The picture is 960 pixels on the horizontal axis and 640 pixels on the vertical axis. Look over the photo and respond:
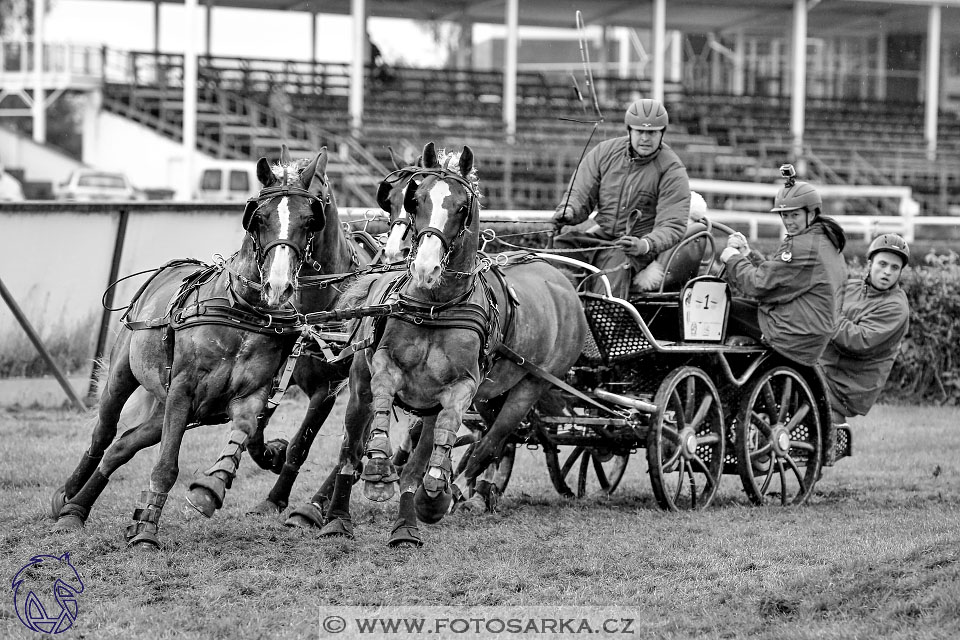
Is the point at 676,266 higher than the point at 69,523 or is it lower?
higher

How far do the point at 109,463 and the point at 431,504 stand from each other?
1707 millimetres

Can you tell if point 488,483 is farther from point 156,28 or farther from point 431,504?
point 156,28

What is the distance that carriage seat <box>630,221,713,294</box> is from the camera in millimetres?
8297

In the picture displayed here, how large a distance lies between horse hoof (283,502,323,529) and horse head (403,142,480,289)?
5.24 ft

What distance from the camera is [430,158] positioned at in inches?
253

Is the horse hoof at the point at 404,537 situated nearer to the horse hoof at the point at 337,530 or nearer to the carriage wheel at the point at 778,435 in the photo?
the horse hoof at the point at 337,530

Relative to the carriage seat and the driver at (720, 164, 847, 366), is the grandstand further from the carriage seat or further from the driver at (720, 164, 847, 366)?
the driver at (720, 164, 847, 366)

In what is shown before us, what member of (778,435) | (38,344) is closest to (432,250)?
(778,435)

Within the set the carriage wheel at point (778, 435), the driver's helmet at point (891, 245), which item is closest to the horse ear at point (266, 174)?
the carriage wheel at point (778, 435)

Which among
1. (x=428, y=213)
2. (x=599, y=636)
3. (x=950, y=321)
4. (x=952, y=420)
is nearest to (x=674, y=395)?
(x=428, y=213)

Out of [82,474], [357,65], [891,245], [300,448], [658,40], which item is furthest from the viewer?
[658,40]

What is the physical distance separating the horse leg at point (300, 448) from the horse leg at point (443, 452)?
978 millimetres

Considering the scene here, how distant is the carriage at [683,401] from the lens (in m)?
7.84

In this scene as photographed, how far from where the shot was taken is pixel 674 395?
7.99 metres
